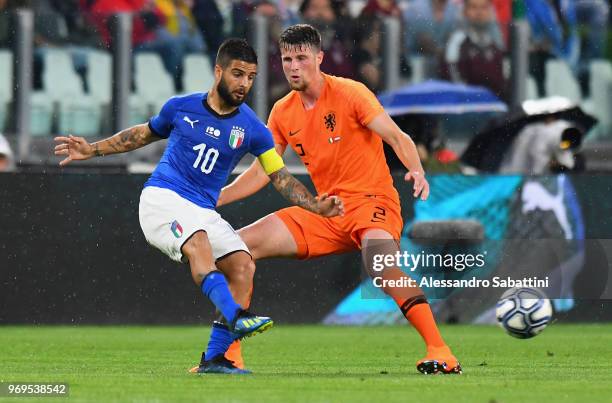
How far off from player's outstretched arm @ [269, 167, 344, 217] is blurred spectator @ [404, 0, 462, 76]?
588cm

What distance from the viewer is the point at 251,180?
388 inches

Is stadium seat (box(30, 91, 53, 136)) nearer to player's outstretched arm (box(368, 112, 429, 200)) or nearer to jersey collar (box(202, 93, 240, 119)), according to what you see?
jersey collar (box(202, 93, 240, 119))

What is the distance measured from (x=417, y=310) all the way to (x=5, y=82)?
257 inches

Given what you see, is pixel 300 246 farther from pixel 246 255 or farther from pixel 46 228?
pixel 46 228

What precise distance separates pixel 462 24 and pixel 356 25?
113 cm

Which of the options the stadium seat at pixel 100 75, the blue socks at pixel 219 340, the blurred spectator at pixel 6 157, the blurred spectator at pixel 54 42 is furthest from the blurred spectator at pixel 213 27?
the blue socks at pixel 219 340

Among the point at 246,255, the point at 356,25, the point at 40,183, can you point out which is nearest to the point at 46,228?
the point at 40,183

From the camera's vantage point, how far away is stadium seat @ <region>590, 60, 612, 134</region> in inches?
587

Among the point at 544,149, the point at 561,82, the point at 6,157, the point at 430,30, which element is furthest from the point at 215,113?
the point at 544,149

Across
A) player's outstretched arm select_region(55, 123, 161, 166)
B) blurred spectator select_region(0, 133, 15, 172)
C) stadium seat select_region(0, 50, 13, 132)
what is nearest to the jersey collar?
player's outstretched arm select_region(55, 123, 161, 166)

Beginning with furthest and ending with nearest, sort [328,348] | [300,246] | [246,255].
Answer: [328,348] < [300,246] < [246,255]

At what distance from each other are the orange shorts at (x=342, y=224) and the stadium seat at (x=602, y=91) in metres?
5.92

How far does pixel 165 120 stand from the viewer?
9023mm

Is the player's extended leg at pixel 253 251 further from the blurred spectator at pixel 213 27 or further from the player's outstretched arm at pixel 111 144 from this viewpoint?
the blurred spectator at pixel 213 27
